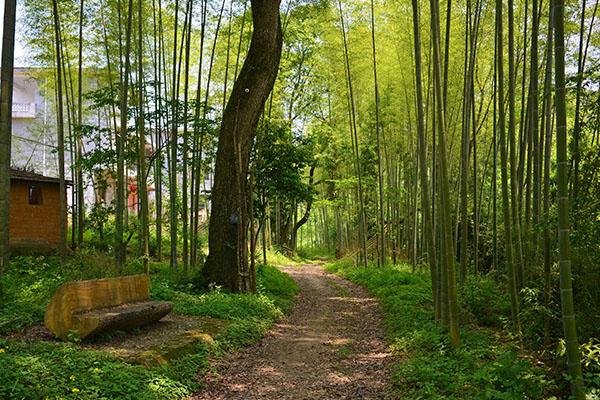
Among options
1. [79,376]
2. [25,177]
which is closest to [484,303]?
[79,376]

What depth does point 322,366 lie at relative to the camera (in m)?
4.91

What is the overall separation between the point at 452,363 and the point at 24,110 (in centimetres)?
2626

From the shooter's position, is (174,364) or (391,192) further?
(391,192)

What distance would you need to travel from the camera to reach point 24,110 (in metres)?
25.1

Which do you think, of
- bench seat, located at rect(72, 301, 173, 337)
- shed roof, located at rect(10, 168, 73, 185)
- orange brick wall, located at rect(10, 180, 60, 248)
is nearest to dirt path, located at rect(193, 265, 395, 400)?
bench seat, located at rect(72, 301, 173, 337)

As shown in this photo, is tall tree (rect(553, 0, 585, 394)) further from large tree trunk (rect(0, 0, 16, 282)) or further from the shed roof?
the shed roof

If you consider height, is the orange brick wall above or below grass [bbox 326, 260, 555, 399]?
above

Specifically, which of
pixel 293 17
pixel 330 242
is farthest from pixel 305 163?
pixel 330 242

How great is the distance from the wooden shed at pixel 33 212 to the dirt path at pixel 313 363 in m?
7.70

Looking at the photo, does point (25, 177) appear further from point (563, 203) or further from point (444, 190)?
point (563, 203)

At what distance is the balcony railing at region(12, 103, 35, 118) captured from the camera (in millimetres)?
25000

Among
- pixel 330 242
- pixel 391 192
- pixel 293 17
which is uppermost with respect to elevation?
pixel 293 17

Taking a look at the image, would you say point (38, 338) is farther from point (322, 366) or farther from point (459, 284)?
point (459, 284)

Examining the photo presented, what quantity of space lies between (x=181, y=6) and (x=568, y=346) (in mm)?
8908
